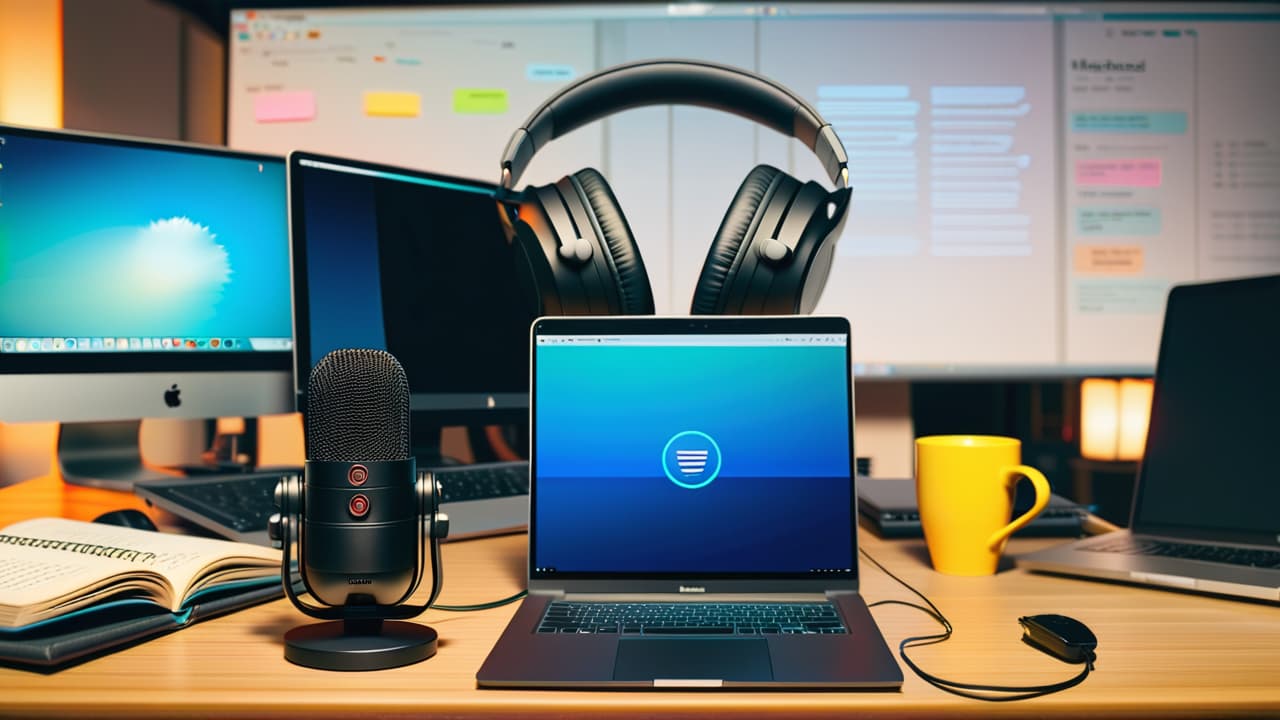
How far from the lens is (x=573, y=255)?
0.76 m

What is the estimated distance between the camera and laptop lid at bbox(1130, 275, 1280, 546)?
2.65ft

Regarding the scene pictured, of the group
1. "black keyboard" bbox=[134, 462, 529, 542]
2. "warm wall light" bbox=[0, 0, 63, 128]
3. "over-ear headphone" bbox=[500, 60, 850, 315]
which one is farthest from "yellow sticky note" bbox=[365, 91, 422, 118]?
"over-ear headphone" bbox=[500, 60, 850, 315]

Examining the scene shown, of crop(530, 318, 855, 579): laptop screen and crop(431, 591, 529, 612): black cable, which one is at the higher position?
crop(530, 318, 855, 579): laptop screen

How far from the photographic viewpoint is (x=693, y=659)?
54cm

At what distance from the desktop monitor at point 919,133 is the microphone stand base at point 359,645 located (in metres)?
1.28

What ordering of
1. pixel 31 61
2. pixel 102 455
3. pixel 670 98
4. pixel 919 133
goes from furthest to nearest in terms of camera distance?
pixel 919 133, pixel 31 61, pixel 102 455, pixel 670 98

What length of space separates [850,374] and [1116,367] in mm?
1410

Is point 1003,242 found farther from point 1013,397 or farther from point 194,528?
point 194,528

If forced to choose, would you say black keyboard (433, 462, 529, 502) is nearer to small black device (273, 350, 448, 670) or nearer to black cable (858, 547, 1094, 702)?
small black device (273, 350, 448, 670)

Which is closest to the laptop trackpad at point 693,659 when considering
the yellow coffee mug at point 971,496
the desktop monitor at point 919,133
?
the yellow coffee mug at point 971,496

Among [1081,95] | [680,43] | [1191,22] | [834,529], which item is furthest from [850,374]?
[1191,22]

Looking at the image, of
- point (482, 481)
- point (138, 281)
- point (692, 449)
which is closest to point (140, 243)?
point (138, 281)

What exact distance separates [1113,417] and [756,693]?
1867 mm

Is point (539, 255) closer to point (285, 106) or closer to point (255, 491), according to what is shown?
point (255, 491)
